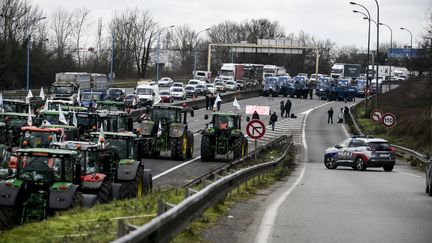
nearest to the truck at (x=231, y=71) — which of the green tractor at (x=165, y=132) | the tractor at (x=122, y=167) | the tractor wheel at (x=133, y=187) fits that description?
the green tractor at (x=165, y=132)

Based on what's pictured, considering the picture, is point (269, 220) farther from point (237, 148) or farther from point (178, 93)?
point (178, 93)

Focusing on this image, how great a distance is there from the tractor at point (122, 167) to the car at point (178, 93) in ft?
205

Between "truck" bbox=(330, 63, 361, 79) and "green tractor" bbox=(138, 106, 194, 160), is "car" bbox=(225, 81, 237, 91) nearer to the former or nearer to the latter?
"truck" bbox=(330, 63, 361, 79)

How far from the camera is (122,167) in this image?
69.9ft

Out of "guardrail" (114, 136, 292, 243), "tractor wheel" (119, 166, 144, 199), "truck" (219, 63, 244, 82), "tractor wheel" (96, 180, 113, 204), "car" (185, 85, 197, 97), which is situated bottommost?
"tractor wheel" (119, 166, 144, 199)

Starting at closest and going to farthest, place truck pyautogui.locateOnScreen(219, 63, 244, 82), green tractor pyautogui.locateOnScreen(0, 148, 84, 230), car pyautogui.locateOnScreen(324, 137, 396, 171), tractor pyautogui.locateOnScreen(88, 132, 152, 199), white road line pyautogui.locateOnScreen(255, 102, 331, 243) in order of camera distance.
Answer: white road line pyautogui.locateOnScreen(255, 102, 331, 243)
green tractor pyautogui.locateOnScreen(0, 148, 84, 230)
tractor pyautogui.locateOnScreen(88, 132, 152, 199)
car pyautogui.locateOnScreen(324, 137, 396, 171)
truck pyautogui.locateOnScreen(219, 63, 244, 82)

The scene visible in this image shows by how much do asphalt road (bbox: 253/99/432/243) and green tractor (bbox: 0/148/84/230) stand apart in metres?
3.90

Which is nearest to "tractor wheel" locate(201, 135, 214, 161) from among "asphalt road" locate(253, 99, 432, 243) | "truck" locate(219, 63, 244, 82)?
"asphalt road" locate(253, 99, 432, 243)

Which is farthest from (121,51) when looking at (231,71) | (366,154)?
(366,154)

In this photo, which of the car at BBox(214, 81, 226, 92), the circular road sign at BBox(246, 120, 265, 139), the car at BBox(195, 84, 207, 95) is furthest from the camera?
the car at BBox(214, 81, 226, 92)

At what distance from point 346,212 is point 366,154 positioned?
20316 mm

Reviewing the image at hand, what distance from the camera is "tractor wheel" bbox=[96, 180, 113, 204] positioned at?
59.2 ft

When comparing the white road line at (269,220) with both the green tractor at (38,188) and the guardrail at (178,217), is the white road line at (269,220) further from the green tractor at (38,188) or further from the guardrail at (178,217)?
the green tractor at (38,188)

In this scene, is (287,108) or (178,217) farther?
(287,108)
